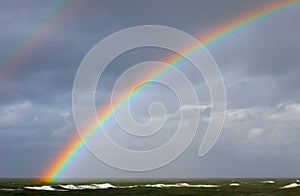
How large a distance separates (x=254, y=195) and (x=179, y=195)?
11.3 meters

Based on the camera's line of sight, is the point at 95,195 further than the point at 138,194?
No

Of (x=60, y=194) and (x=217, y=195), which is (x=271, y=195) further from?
(x=60, y=194)

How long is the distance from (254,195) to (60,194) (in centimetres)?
2848

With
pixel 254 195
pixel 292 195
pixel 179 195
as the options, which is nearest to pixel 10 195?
pixel 179 195

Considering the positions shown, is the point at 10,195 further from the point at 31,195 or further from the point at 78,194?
the point at 78,194

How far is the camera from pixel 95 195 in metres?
65.1

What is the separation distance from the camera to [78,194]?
65.4m

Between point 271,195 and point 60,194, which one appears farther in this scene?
point 271,195

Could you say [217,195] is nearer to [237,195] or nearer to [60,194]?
[237,195]

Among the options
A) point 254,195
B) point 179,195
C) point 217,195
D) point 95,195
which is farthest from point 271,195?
point 95,195

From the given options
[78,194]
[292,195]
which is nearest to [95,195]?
[78,194]

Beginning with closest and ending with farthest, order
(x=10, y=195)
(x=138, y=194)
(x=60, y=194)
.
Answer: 1. (x=10, y=195)
2. (x=60, y=194)
3. (x=138, y=194)

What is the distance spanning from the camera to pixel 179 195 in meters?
67.6

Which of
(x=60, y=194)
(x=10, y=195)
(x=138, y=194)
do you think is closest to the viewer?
(x=10, y=195)
